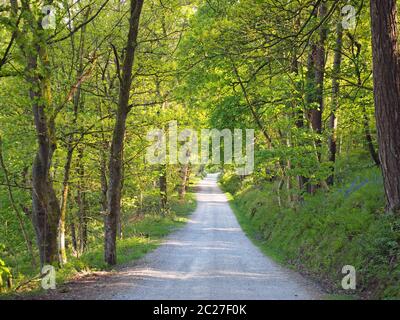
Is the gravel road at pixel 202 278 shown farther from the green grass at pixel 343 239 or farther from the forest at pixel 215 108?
the forest at pixel 215 108

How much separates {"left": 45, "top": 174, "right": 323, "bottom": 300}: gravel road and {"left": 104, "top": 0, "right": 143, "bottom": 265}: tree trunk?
112 centimetres

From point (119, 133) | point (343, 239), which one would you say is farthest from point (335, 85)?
point (119, 133)

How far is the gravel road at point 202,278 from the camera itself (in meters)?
8.98

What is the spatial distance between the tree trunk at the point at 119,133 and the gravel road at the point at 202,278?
112 centimetres

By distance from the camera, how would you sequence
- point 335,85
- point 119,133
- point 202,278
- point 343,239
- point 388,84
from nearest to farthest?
1. point 388,84
2. point 202,278
3. point 343,239
4. point 119,133
5. point 335,85

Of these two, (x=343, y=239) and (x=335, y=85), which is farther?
(x=335, y=85)

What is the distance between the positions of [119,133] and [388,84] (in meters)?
7.04

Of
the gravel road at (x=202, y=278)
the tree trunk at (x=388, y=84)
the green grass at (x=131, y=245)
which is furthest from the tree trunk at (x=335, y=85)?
the green grass at (x=131, y=245)

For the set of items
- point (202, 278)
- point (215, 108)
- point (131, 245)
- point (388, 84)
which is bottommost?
point (131, 245)

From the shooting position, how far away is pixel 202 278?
1098cm

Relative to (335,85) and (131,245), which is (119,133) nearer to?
(131,245)
